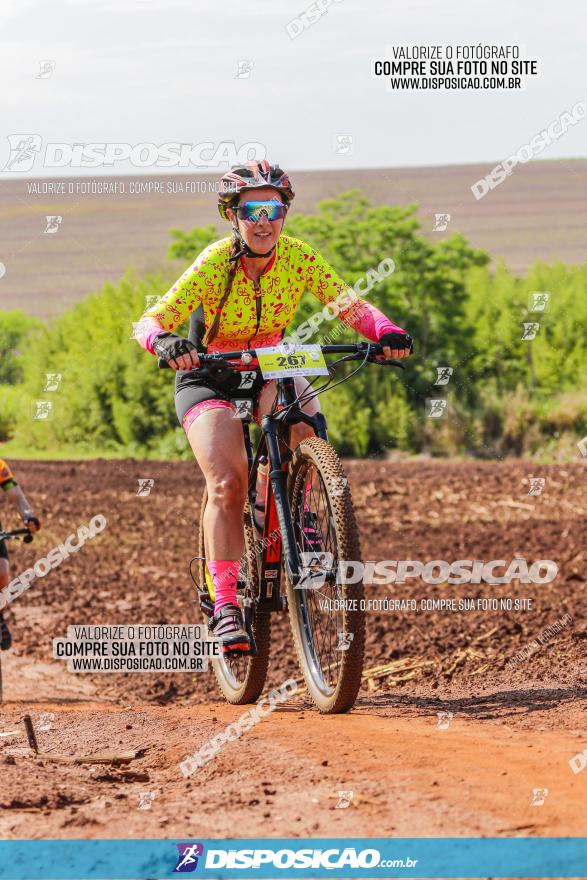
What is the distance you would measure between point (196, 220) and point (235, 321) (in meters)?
44.1

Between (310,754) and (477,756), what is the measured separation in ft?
2.26

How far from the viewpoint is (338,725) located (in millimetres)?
5453

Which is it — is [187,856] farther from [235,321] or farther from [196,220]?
[196,220]

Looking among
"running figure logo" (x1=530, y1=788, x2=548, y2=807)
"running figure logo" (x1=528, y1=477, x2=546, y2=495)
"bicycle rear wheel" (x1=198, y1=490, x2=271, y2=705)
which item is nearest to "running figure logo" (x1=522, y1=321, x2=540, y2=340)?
"running figure logo" (x1=528, y1=477, x2=546, y2=495)

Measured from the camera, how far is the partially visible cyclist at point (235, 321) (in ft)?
19.4

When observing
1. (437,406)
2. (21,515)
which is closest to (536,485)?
(437,406)

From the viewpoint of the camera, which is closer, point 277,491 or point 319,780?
point 319,780

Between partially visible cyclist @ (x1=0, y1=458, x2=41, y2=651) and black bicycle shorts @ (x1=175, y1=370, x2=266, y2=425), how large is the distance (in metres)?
3.60

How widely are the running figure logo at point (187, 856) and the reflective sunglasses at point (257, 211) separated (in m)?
3.12

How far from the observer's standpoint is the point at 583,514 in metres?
14.5

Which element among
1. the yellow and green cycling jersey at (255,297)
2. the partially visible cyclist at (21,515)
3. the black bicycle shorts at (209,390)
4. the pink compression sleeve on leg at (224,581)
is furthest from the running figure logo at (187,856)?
the partially visible cyclist at (21,515)

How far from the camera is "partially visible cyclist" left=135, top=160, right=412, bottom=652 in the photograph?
5.91 metres

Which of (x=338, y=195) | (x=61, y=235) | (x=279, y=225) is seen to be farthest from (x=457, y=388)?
(x=61, y=235)

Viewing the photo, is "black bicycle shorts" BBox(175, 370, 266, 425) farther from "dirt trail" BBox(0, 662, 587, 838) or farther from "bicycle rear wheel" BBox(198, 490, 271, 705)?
"dirt trail" BBox(0, 662, 587, 838)
